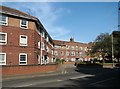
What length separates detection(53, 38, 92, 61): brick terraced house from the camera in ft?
298

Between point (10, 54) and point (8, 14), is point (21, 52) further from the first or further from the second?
point (8, 14)

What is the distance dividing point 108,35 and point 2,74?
50.4 meters

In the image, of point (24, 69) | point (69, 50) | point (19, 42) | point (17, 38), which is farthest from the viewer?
point (69, 50)

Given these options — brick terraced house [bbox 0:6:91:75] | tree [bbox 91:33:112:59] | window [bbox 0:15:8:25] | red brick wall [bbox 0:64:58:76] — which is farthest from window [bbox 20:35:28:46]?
tree [bbox 91:33:112:59]

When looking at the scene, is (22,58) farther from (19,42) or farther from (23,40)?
(23,40)

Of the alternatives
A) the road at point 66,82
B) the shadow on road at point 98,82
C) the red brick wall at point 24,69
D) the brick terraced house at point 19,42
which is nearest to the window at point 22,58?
the brick terraced house at point 19,42

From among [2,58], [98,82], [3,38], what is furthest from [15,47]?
[98,82]

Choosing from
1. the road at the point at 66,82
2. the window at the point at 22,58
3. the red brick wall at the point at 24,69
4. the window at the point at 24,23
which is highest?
the window at the point at 24,23

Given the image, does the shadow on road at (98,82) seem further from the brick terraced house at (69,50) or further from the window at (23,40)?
the brick terraced house at (69,50)

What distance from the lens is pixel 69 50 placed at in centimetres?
9425

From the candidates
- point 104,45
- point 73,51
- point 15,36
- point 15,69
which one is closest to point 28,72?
point 15,69

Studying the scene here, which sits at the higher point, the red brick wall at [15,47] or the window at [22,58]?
the red brick wall at [15,47]

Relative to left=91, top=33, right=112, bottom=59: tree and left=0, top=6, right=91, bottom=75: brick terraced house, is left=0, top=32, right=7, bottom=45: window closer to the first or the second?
left=0, top=6, right=91, bottom=75: brick terraced house

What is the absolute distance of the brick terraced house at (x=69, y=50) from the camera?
9094cm
